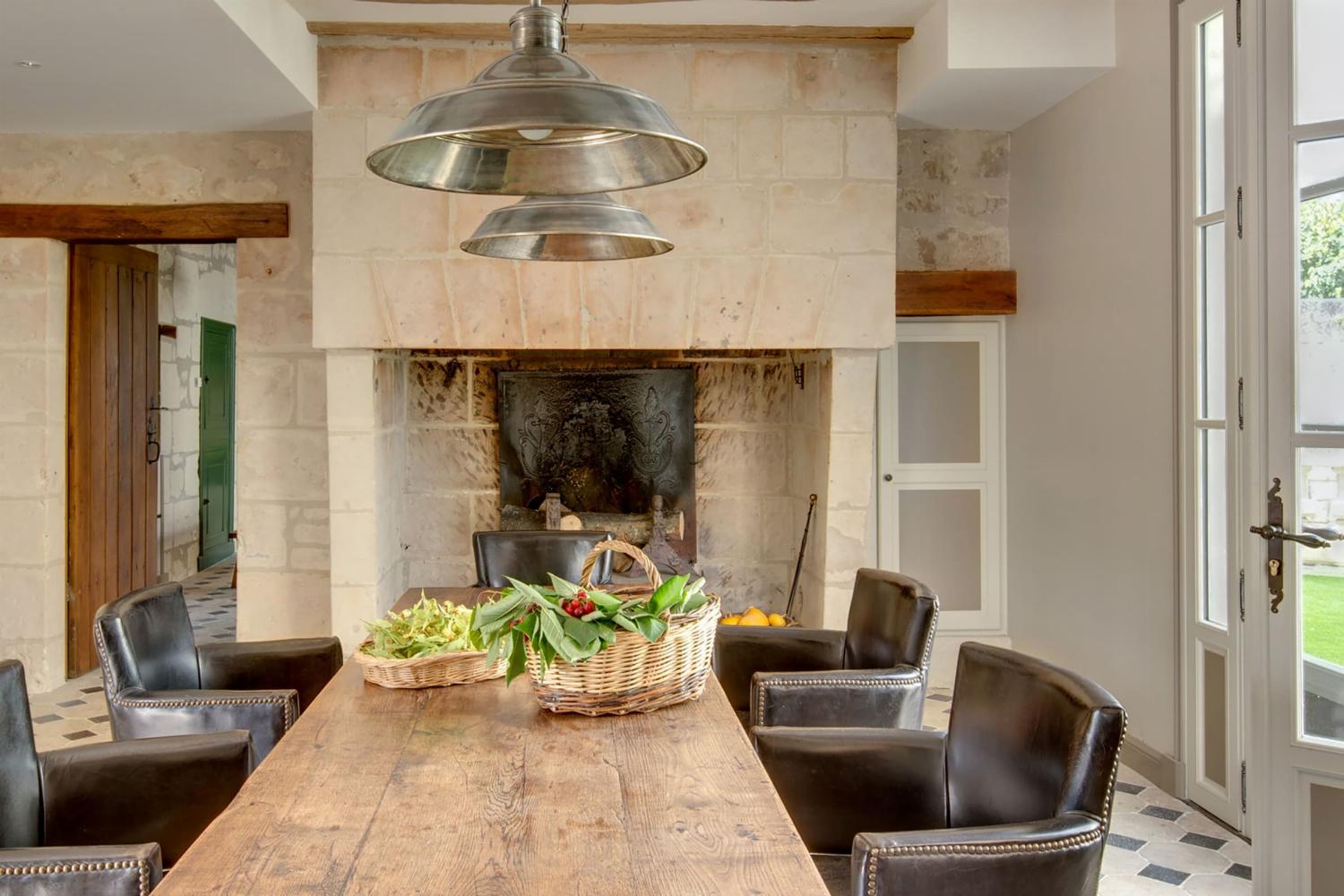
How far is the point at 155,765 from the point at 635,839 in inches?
46.2

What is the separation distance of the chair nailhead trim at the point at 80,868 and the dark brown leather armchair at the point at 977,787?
3.48 feet

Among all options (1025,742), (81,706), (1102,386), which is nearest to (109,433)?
(81,706)

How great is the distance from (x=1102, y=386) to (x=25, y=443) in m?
4.61

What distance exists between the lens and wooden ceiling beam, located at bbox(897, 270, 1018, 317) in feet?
16.4

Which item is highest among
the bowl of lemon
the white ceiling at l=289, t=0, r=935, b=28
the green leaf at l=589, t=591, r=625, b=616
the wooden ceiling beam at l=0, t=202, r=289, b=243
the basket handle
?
the white ceiling at l=289, t=0, r=935, b=28

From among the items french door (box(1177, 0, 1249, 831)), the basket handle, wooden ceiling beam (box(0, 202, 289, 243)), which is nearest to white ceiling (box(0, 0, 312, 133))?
wooden ceiling beam (box(0, 202, 289, 243))

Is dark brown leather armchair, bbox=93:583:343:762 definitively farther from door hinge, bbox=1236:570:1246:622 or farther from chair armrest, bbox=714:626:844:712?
door hinge, bbox=1236:570:1246:622

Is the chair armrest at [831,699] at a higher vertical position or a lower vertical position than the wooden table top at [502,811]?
lower

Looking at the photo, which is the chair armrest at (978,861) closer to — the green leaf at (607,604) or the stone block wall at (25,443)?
the green leaf at (607,604)

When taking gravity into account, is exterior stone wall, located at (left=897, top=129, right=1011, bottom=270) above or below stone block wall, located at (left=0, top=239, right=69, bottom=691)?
above

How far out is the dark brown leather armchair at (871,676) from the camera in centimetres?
276

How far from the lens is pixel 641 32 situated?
173 inches

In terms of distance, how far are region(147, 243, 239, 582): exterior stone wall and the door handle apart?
6.72 meters

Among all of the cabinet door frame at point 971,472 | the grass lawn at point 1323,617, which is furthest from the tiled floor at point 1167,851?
the cabinet door frame at point 971,472
